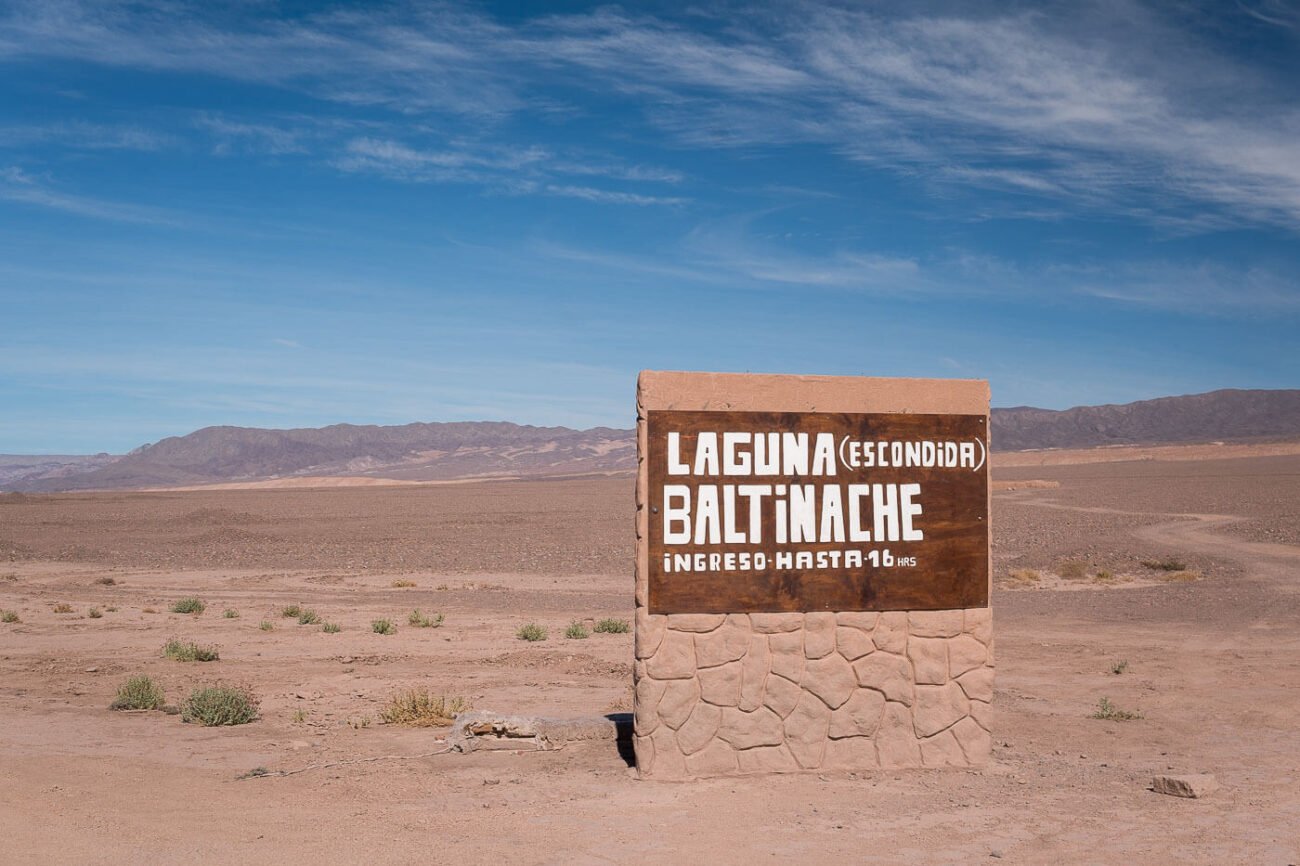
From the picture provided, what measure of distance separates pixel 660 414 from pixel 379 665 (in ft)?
26.9

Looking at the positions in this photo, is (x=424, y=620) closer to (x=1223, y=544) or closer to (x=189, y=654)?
(x=189, y=654)

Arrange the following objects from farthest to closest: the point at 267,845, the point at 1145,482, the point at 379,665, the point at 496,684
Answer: the point at 1145,482, the point at 379,665, the point at 496,684, the point at 267,845

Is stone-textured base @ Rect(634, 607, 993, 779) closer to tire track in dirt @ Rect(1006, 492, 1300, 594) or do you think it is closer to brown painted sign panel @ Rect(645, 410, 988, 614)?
brown painted sign panel @ Rect(645, 410, 988, 614)

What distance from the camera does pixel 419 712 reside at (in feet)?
37.7

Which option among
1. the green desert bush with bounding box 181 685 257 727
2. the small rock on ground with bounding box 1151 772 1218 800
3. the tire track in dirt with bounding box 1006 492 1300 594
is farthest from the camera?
the tire track in dirt with bounding box 1006 492 1300 594

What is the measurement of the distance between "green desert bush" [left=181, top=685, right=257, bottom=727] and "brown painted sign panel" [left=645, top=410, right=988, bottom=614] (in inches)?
201

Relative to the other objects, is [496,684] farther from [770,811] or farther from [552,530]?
[552,530]

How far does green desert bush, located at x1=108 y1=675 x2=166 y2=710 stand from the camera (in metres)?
12.0

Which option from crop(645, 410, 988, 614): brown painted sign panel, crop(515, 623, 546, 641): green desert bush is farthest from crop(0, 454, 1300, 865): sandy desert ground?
crop(645, 410, 988, 614): brown painted sign panel

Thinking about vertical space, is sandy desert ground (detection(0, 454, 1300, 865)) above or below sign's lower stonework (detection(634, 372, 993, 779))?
below

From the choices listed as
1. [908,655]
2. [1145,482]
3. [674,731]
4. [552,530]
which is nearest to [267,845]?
[674,731]

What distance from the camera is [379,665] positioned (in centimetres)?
1541

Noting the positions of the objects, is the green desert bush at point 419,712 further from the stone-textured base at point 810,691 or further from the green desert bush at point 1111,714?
the green desert bush at point 1111,714

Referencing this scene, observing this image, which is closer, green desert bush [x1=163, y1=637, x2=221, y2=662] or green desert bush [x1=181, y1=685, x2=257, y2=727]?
green desert bush [x1=181, y1=685, x2=257, y2=727]
